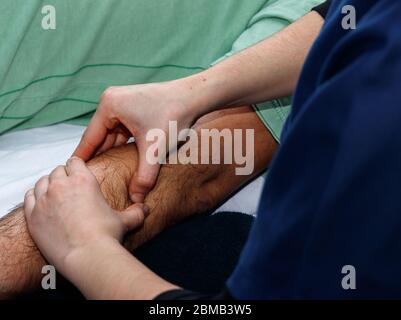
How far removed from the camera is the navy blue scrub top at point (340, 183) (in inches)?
23.8

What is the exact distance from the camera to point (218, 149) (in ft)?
3.98

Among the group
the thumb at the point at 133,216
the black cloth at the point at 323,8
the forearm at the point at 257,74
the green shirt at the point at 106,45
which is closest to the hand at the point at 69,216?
the thumb at the point at 133,216

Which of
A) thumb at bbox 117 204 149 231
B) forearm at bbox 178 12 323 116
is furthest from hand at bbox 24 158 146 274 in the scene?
forearm at bbox 178 12 323 116

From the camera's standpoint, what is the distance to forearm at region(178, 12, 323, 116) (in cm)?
110

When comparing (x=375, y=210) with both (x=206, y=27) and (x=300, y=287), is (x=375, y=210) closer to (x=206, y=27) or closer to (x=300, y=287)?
(x=300, y=287)

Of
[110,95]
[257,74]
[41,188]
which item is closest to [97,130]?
[110,95]

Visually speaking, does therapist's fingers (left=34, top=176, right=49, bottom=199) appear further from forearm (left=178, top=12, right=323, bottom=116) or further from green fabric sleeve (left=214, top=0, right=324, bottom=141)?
green fabric sleeve (left=214, top=0, right=324, bottom=141)

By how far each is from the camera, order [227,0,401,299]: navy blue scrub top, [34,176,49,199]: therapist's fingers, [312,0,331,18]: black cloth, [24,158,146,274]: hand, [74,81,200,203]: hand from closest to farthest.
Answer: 1. [227,0,401,299]: navy blue scrub top
2. [24,158,146,274]: hand
3. [34,176,49,199]: therapist's fingers
4. [74,81,200,203]: hand
5. [312,0,331,18]: black cloth

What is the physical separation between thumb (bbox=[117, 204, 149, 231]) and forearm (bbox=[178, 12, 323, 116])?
0.17m

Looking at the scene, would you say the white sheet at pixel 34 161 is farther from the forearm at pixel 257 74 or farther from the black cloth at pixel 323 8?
the black cloth at pixel 323 8

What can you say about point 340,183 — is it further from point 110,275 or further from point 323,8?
point 323,8

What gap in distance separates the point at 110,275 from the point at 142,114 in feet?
1.13
